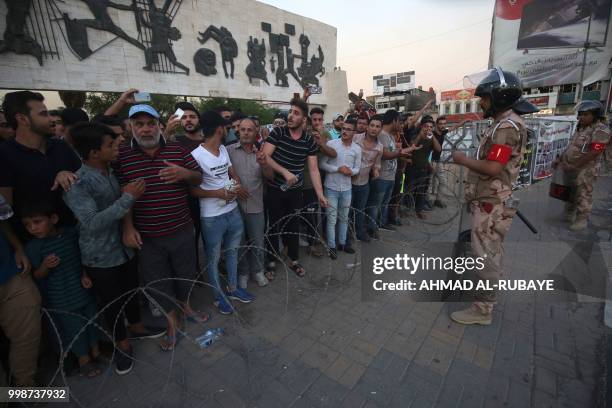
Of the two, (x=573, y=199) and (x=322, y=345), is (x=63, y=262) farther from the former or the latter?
(x=573, y=199)

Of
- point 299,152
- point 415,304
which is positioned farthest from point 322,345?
point 299,152

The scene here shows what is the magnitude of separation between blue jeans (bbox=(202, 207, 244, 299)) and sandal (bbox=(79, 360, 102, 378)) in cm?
126

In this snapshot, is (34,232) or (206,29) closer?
(34,232)

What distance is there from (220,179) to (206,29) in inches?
565

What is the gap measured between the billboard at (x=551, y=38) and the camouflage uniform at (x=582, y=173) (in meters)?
26.1

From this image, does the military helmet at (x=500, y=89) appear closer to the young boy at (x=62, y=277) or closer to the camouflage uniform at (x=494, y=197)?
the camouflage uniform at (x=494, y=197)

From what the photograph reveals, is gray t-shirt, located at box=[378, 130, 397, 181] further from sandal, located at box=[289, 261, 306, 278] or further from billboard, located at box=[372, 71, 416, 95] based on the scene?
billboard, located at box=[372, 71, 416, 95]

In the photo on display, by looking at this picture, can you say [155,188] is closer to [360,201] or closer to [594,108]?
[360,201]

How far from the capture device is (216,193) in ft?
10.2

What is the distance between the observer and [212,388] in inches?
96.9

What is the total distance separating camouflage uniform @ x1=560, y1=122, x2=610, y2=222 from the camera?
217 inches

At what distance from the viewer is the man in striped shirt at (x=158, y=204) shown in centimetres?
260

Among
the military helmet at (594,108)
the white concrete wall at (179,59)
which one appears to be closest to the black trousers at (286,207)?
the military helmet at (594,108)

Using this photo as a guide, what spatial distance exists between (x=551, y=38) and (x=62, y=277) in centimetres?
3443
